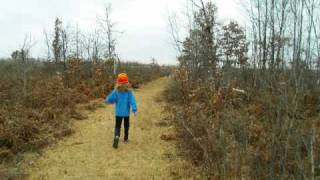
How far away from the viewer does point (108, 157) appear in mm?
10164

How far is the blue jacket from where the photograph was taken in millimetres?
11070

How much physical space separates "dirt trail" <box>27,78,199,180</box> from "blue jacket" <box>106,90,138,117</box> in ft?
2.53

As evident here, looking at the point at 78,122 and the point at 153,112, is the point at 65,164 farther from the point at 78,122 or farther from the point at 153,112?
the point at 153,112

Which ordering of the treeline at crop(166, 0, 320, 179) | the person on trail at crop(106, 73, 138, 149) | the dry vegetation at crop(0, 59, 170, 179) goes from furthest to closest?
the dry vegetation at crop(0, 59, 170, 179) → the person on trail at crop(106, 73, 138, 149) → the treeline at crop(166, 0, 320, 179)

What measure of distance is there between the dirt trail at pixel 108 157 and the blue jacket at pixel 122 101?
771 mm

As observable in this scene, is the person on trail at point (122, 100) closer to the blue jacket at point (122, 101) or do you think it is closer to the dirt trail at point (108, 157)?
the blue jacket at point (122, 101)

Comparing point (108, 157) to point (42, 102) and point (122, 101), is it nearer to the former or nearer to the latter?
point (122, 101)

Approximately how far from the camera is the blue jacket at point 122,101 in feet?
36.3

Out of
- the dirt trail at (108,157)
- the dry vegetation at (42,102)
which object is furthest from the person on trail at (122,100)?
the dry vegetation at (42,102)

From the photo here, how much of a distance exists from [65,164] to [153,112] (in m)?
6.38

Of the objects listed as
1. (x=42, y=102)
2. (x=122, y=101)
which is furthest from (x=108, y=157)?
(x=42, y=102)

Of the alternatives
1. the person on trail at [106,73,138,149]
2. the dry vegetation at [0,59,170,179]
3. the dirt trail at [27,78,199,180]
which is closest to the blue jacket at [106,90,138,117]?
the person on trail at [106,73,138,149]

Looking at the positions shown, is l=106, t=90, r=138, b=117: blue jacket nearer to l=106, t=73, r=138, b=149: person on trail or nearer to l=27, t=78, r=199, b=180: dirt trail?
l=106, t=73, r=138, b=149: person on trail

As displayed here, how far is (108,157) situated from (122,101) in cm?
151
